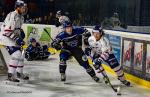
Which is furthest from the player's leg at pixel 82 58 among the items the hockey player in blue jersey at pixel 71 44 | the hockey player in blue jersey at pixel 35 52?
the hockey player in blue jersey at pixel 35 52

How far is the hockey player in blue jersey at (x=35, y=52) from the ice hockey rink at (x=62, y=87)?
6.05ft

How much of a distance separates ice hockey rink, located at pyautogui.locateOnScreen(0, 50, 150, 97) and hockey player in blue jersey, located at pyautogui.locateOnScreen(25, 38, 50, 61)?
1844 mm


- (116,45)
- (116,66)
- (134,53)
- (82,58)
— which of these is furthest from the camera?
(116,45)

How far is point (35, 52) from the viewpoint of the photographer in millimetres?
12273

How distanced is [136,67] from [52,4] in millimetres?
10169

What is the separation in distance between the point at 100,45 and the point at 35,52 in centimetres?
419

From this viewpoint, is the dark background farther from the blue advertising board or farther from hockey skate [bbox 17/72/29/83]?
hockey skate [bbox 17/72/29/83]

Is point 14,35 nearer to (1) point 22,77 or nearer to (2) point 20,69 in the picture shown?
(2) point 20,69

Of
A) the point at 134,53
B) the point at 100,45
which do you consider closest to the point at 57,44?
the point at 100,45

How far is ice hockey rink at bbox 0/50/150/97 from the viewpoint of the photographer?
25.0ft

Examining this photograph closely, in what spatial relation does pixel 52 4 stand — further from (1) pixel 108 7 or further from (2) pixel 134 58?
(2) pixel 134 58

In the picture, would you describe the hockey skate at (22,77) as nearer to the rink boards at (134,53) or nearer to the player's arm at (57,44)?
the player's arm at (57,44)

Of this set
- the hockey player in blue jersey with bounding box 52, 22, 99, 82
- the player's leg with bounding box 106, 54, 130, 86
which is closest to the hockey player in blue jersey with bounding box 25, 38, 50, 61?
the hockey player in blue jersey with bounding box 52, 22, 99, 82

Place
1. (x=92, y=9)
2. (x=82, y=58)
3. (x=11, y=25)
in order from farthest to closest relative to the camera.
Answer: (x=92, y=9) → (x=82, y=58) → (x=11, y=25)
